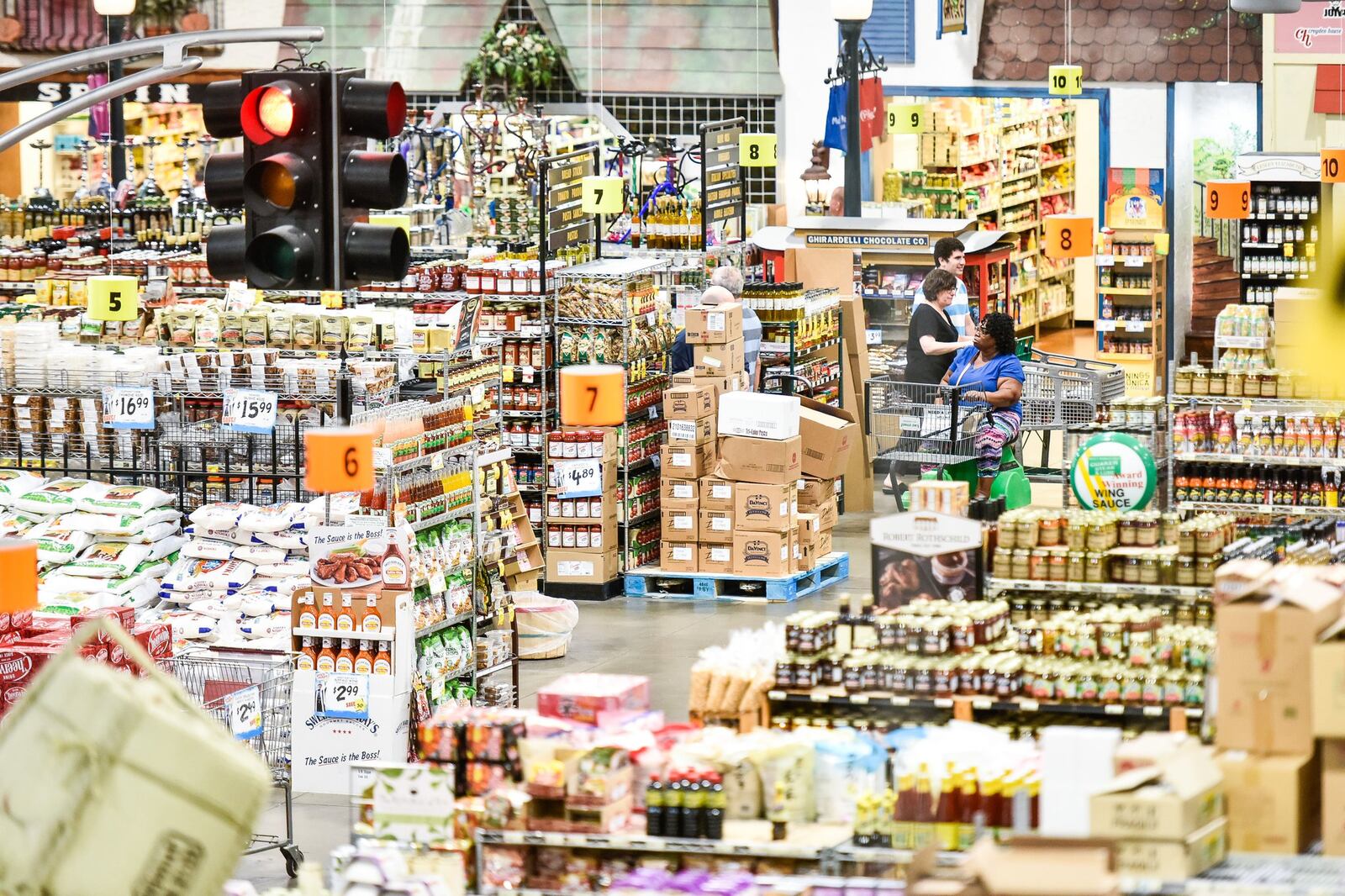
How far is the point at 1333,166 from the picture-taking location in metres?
16.9

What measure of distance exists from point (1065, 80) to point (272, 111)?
46.6 ft

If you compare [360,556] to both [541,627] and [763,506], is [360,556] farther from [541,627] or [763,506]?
[763,506]

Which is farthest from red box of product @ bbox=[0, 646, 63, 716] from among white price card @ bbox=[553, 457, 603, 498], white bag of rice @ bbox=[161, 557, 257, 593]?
white price card @ bbox=[553, 457, 603, 498]

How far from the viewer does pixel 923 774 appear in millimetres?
5523

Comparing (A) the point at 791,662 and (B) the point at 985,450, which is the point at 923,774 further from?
(B) the point at 985,450

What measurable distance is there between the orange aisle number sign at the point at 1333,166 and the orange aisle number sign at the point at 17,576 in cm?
1191

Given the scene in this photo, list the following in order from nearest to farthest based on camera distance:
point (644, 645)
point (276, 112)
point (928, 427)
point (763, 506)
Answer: point (276, 112) < point (644, 645) < point (763, 506) < point (928, 427)

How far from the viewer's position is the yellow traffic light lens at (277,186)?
591 centimetres

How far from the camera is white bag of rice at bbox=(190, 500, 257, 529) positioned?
10156 millimetres

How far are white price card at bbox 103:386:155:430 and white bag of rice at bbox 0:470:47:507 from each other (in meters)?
0.61

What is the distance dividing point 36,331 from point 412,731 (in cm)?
390

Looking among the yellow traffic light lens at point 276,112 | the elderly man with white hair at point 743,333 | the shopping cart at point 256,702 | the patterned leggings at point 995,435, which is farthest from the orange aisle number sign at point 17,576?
the patterned leggings at point 995,435

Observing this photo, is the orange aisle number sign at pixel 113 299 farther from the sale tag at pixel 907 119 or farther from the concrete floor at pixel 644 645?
the sale tag at pixel 907 119

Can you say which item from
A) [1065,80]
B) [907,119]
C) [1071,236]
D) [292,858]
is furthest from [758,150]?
[292,858]
